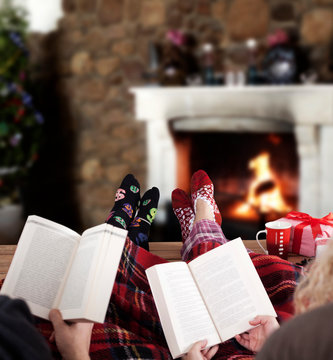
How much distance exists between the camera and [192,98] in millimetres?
2273

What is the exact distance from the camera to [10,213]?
2453mm

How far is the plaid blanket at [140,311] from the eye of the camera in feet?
2.60

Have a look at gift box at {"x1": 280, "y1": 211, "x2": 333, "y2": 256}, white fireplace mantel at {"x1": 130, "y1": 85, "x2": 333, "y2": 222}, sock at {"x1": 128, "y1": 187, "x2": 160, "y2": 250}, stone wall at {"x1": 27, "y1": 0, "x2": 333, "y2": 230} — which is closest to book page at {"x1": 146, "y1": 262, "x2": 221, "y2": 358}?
sock at {"x1": 128, "y1": 187, "x2": 160, "y2": 250}

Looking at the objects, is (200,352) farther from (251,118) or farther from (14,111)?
(14,111)

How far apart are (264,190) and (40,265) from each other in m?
1.69

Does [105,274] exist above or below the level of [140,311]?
above

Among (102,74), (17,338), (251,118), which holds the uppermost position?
(102,74)

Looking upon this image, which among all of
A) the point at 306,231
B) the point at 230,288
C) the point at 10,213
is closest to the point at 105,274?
the point at 230,288

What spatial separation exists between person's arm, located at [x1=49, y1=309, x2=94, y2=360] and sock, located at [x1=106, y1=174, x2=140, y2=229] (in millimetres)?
399

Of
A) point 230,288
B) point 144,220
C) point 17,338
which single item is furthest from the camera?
point 144,220

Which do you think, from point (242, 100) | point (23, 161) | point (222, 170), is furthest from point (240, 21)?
point (23, 161)

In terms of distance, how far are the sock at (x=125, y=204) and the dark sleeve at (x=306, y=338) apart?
2.70 feet

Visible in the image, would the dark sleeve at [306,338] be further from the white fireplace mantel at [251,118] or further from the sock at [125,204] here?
the white fireplace mantel at [251,118]

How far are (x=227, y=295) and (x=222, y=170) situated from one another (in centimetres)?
165
